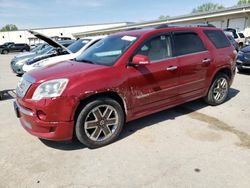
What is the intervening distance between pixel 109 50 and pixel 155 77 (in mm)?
1001

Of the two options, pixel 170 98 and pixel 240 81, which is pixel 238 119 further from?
pixel 240 81

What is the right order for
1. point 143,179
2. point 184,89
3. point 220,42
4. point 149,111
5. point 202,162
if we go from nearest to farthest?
point 143,179 → point 202,162 → point 149,111 → point 184,89 → point 220,42

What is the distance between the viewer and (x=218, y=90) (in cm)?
562

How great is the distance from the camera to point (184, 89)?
15.5ft

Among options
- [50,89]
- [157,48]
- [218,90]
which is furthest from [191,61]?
[50,89]

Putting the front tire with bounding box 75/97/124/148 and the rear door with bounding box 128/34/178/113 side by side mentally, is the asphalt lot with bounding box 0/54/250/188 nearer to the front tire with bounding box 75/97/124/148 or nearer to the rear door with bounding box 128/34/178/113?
the front tire with bounding box 75/97/124/148

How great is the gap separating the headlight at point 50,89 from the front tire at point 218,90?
3439 mm

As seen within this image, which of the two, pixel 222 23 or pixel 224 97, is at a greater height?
pixel 222 23

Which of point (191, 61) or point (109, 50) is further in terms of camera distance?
point (191, 61)

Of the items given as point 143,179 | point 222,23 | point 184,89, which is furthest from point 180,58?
point 222,23

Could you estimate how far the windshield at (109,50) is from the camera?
409 cm

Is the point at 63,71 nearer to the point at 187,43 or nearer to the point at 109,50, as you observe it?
the point at 109,50

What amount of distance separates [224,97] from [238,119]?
1128 mm

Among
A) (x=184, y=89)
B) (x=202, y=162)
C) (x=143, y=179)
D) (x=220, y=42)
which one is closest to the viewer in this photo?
(x=143, y=179)
